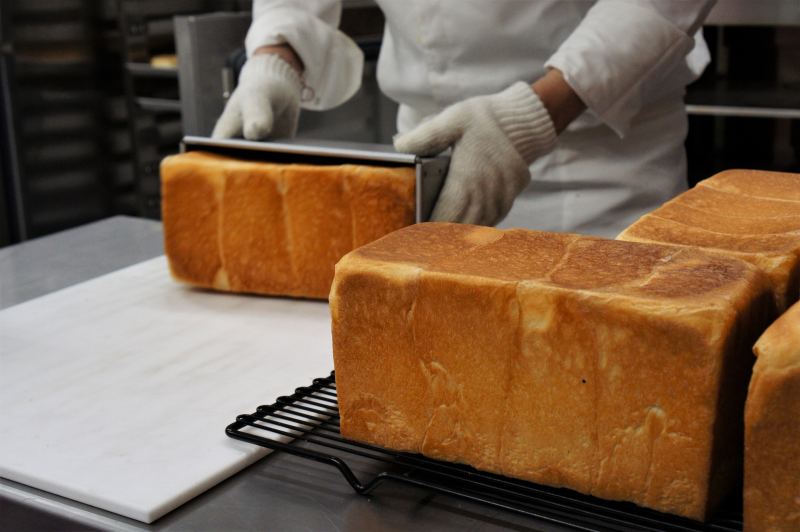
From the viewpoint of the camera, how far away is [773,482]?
70cm

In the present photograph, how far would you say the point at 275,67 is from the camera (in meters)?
1.72

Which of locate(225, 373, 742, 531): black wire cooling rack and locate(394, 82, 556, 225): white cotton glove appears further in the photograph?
locate(394, 82, 556, 225): white cotton glove

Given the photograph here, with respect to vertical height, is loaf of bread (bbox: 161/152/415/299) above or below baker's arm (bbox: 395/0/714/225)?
below

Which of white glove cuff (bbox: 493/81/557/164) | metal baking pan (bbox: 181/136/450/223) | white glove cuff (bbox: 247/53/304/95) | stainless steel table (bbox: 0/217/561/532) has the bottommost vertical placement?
stainless steel table (bbox: 0/217/561/532)

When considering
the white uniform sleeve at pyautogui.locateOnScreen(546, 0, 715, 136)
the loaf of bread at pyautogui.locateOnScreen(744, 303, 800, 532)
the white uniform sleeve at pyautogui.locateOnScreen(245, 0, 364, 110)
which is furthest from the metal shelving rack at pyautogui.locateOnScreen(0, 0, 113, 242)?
the loaf of bread at pyautogui.locateOnScreen(744, 303, 800, 532)

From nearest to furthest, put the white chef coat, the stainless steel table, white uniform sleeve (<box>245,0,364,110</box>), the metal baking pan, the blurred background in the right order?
the stainless steel table → the metal baking pan → the white chef coat → white uniform sleeve (<box>245,0,364,110</box>) → the blurred background

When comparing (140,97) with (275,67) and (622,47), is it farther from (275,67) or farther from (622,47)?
(622,47)

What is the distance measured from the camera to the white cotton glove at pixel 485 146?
1.30 metres

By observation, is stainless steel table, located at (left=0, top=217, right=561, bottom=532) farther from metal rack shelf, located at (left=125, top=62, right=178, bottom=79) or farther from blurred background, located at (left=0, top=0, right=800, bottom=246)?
metal rack shelf, located at (left=125, top=62, right=178, bottom=79)

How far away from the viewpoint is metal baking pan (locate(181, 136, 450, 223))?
128cm

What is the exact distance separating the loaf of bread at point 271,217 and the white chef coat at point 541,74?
1.66 feet

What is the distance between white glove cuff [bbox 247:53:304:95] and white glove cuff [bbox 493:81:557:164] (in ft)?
1.60

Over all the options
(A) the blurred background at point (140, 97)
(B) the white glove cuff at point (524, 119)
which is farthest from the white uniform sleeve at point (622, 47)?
(A) the blurred background at point (140, 97)

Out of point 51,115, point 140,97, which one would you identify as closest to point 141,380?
point 140,97
